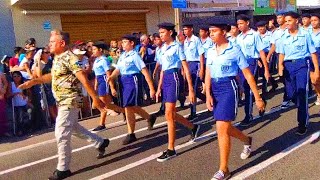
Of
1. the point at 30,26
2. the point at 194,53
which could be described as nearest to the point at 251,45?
the point at 194,53

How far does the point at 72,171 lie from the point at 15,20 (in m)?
8.88

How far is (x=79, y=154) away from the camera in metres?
6.39

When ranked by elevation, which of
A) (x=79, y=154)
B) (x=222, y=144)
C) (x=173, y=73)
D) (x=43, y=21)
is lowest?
(x=79, y=154)

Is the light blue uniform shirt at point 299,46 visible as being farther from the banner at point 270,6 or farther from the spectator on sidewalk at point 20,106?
the banner at point 270,6

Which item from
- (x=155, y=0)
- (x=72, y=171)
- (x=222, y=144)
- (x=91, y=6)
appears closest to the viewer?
(x=222, y=144)

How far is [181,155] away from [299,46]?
247 cm

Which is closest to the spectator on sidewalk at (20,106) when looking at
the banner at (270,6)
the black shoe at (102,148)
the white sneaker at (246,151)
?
the black shoe at (102,148)

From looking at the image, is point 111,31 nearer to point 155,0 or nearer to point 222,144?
point 155,0

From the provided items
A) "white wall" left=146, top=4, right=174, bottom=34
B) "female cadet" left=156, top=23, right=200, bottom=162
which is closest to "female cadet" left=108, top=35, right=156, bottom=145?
"female cadet" left=156, top=23, right=200, bottom=162

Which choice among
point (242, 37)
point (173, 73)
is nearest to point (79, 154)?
point (173, 73)

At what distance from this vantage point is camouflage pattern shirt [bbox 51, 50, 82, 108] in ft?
16.8

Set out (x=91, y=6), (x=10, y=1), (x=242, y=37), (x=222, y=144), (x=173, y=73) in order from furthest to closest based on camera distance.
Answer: (x=91, y=6) → (x=10, y=1) → (x=242, y=37) → (x=173, y=73) → (x=222, y=144)

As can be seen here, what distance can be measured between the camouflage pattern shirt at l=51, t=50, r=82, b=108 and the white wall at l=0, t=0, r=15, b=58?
8208 millimetres

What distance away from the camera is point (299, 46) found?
6238 millimetres
